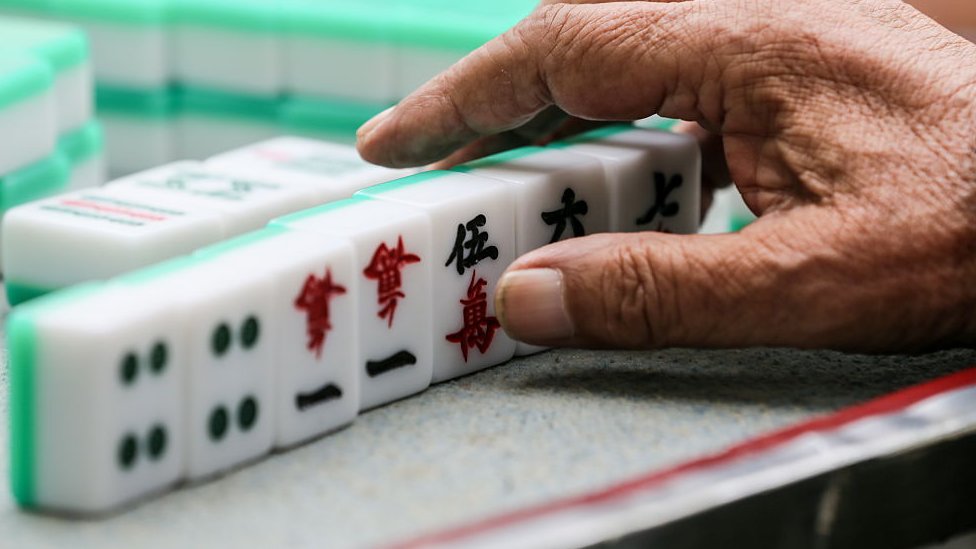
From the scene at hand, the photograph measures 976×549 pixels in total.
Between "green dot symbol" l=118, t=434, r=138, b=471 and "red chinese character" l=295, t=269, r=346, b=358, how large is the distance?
161 mm

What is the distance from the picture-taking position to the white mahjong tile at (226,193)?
1339 millimetres

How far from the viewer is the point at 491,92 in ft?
4.23

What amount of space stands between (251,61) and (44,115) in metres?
0.44

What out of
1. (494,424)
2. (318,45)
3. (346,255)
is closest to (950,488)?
(494,424)

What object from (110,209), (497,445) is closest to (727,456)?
(497,445)

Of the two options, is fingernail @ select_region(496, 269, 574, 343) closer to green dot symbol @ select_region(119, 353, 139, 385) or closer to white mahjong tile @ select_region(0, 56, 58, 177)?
green dot symbol @ select_region(119, 353, 139, 385)

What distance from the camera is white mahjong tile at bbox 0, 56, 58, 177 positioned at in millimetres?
1522

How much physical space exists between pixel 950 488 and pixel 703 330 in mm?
225

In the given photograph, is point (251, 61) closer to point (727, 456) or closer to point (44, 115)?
point (44, 115)

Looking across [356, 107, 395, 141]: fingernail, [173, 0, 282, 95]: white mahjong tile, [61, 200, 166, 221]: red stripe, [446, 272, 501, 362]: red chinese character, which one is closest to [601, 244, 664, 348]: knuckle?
[446, 272, 501, 362]: red chinese character

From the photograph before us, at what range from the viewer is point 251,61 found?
78.0 inches

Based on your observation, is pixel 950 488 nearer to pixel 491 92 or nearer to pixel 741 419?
pixel 741 419

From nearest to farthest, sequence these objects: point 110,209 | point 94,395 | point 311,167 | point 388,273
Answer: point 94,395
point 388,273
point 110,209
point 311,167

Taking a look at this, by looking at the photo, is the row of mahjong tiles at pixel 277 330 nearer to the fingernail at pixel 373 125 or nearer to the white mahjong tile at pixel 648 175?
the white mahjong tile at pixel 648 175
